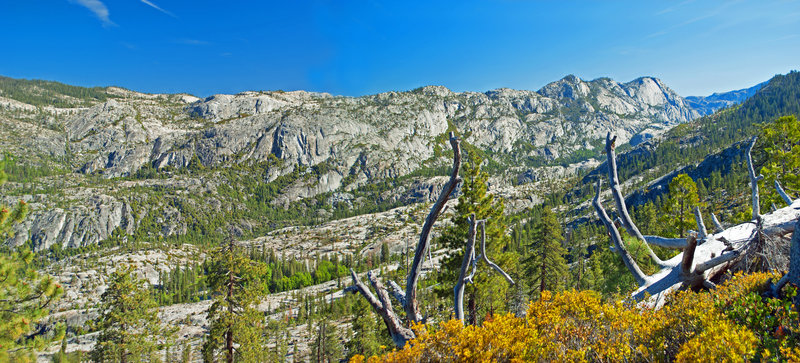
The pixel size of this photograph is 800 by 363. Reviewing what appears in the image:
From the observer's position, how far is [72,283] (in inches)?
4129

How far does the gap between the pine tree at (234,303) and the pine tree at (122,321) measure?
17.2ft

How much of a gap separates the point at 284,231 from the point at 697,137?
249m

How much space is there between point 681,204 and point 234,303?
29.1 meters

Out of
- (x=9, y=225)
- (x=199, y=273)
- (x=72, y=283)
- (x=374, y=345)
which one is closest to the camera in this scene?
(x=9, y=225)

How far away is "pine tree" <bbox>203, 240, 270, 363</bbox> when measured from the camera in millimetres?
18688

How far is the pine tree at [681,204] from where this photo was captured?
20594 millimetres

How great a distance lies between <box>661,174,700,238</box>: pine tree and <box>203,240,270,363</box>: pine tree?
26.7m

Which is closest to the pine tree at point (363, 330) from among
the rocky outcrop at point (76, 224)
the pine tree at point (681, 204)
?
the pine tree at point (681, 204)

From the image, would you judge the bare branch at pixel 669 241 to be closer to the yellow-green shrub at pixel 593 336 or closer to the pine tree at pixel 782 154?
the yellow-green shrub at pixel 593 336

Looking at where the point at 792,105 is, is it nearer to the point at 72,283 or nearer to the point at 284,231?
the point at 284,231

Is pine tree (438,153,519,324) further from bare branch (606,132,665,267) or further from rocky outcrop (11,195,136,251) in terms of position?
rocky outcrop (11,195,136,251)

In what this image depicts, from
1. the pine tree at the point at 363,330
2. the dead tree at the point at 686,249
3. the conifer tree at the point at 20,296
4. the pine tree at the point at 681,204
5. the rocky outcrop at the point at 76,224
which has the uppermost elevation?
the rocky outcrop at the point at 76,224

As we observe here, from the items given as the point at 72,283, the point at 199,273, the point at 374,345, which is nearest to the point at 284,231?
the point at 199,273

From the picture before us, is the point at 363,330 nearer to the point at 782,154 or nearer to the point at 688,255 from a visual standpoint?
the point at 688,255
